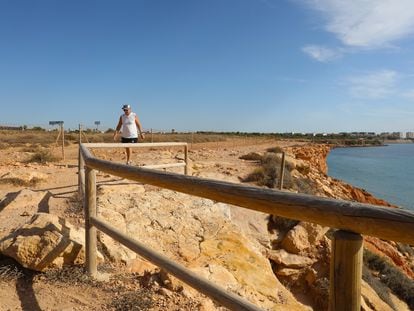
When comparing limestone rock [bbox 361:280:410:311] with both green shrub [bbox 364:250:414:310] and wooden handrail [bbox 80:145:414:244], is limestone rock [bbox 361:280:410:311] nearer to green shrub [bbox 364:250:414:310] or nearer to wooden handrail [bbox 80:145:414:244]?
green shrub [bbox 364:250:414:310]

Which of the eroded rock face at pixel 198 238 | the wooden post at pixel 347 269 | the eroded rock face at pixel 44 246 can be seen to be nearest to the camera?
the wooden post at pixel 347 269

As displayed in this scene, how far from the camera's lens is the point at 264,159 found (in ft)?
53.6

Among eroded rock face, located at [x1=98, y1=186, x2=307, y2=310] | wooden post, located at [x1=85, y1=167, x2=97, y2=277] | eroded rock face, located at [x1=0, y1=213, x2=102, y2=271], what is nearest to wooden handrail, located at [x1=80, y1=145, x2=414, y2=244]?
wooden post, located at [x1=85, y1=167, x2=97, y2=277]

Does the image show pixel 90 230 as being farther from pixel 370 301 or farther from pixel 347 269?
pixel 370 301

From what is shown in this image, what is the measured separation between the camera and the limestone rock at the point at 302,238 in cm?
875

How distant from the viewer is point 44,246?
4.16 m

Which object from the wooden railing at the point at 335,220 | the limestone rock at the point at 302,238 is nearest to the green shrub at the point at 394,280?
the limestone rock at the point at 302,238

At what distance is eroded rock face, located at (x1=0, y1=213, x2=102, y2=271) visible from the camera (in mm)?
4102

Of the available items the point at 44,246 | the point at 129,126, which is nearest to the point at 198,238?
the point at 44,246

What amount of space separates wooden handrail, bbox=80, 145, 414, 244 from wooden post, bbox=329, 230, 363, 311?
0.16 ft

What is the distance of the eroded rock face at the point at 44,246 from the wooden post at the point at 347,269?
11.3 feet

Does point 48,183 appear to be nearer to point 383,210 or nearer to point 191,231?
point 191,231

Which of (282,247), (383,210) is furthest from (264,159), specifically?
(383,210)

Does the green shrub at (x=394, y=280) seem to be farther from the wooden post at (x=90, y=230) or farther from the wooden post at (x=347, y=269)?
the wooden post at (x=347, y=269)
